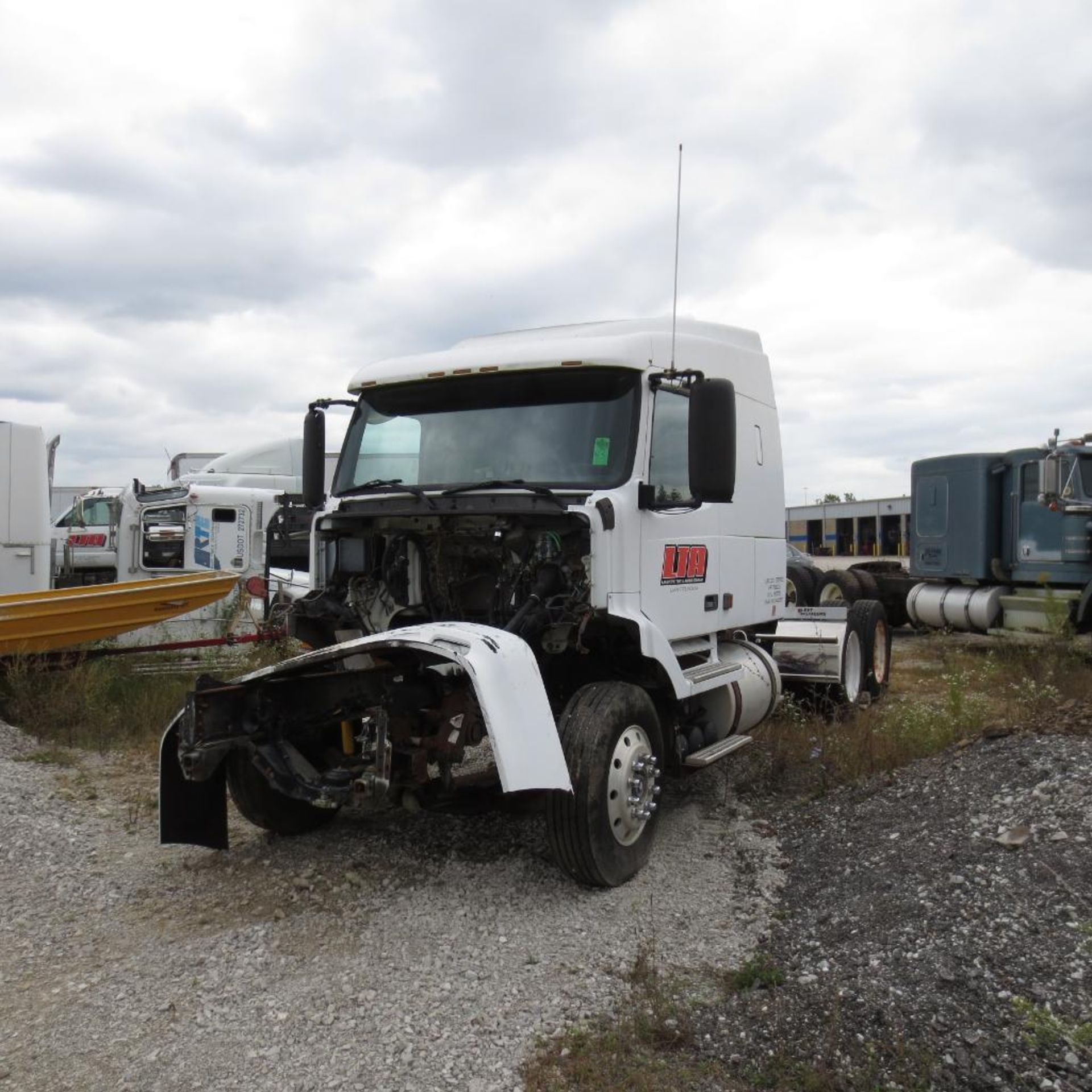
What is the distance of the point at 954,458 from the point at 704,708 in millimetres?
9139

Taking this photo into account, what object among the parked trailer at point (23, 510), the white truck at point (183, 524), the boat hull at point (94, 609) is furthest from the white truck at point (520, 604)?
the white truck at point (183, 524)

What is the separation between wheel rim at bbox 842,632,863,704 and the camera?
864 centimetres

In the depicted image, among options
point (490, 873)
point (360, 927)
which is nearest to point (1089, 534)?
point (490, 873)

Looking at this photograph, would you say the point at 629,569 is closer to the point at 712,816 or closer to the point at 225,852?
the point at 712,816

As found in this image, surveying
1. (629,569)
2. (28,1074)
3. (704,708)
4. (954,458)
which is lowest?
(28,1074)

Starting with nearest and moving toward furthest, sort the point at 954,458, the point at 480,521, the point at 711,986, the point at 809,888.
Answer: the point at 711,986 → the point at 809,888 → the point at 480,521 → the point at 954,458

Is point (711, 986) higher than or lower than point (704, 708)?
lower

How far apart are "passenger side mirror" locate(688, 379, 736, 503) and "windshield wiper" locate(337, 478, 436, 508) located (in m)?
1.35

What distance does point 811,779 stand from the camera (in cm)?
655

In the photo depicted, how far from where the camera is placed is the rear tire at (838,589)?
14.9 m

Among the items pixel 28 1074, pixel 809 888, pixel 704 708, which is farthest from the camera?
pixel 704 708

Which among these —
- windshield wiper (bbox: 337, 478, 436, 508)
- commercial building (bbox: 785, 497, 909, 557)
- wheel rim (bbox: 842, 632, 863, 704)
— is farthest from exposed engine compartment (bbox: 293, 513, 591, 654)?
commercial building (bbox: 785, 497, 909, 557)

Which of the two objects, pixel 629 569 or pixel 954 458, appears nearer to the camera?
pixel 629 569

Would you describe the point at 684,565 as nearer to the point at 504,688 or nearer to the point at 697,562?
the point at 697,562
